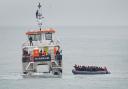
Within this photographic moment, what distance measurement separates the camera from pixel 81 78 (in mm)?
80688

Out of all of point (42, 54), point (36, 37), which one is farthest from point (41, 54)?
point (36, 37)

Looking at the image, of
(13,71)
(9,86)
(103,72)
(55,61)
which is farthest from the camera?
(13,71)

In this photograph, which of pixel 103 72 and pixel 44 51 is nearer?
pixel 44 51

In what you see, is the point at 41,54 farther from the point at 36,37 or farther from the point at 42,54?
the point at 36,37

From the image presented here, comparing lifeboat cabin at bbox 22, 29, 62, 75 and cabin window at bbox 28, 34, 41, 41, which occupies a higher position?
cabin window at bbox 28, 34, 41, 41

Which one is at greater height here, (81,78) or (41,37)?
(41,37)

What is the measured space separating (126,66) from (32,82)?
103 feet

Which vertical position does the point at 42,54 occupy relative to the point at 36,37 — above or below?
below

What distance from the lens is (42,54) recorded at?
79.9m

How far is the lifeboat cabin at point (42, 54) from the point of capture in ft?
261

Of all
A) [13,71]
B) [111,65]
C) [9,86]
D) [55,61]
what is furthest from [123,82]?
[111,65]

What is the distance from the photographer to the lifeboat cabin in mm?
79500

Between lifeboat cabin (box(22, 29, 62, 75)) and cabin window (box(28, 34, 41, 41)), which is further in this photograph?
cabin window (box(28, 34, 41, 41))

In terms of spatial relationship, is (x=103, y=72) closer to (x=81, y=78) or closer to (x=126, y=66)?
(x=81, y=78)
